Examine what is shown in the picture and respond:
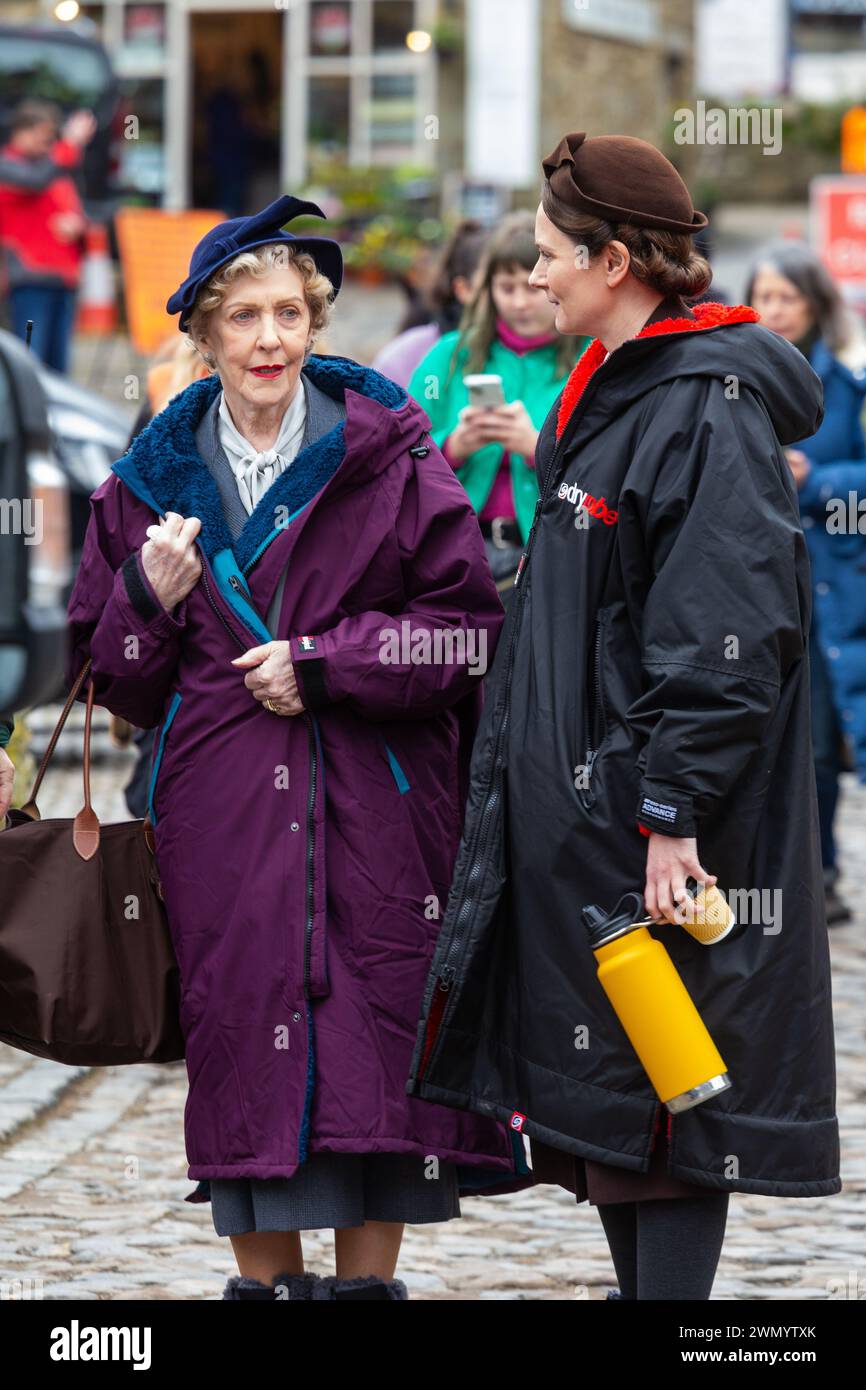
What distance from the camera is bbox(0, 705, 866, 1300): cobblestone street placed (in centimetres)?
479

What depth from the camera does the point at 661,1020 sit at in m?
3.53

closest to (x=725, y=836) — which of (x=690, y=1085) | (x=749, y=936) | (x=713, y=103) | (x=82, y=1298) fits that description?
(x=749, y=936)

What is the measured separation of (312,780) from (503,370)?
2.66 meters

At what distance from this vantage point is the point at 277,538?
3928 mm

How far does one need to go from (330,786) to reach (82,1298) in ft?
4.40

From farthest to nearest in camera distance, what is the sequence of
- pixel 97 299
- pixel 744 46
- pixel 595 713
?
pixel 744 46 → pixel 97 299 → pixel 595 713

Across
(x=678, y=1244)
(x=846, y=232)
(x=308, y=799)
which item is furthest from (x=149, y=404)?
(x=846, y=232)

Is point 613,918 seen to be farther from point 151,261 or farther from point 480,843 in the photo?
point 151,261

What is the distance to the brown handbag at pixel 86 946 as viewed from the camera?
4.06 metres

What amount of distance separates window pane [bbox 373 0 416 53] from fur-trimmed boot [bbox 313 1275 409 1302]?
895 inches

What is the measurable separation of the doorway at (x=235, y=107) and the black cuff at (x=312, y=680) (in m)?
23.1

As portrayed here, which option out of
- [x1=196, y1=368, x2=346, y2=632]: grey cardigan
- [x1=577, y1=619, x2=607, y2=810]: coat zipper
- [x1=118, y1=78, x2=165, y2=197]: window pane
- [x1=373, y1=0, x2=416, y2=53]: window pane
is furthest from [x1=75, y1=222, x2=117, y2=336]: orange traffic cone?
[x1=577, y1=619, x2=607, y2=810]: coat zipper

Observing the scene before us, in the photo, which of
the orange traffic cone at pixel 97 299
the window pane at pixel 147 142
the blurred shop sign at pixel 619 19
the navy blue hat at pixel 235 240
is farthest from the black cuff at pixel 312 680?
the blurred shop sign at pixel 619 19
